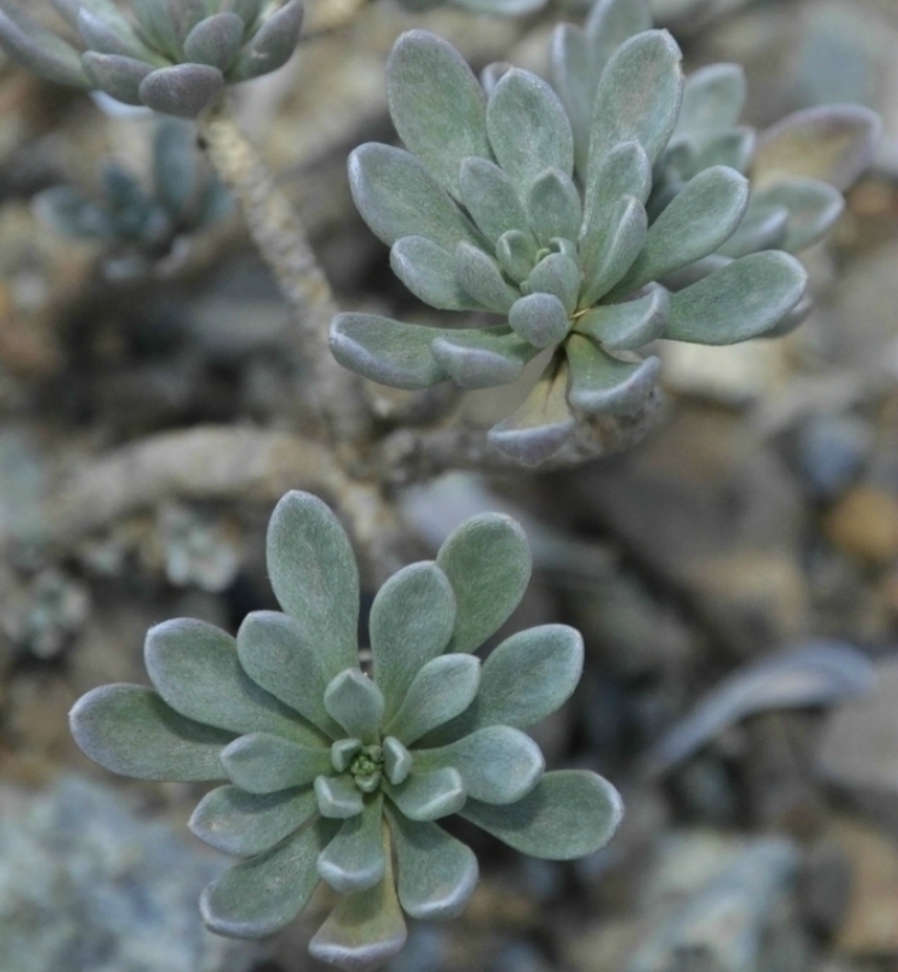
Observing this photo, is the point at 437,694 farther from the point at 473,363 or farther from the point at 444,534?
the point at 444,534

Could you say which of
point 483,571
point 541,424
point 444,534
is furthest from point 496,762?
point 444,534

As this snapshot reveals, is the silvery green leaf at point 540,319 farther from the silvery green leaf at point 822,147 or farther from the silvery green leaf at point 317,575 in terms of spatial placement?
the silvery green leaf at point 822,147

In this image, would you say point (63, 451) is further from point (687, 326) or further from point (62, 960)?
point (687, 326)

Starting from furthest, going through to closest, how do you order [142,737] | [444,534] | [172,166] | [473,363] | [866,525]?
[866,525] → [444,534] → [172,166] → [142,737] → [473,363]

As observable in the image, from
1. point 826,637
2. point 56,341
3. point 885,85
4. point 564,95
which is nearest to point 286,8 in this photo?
point 564,95

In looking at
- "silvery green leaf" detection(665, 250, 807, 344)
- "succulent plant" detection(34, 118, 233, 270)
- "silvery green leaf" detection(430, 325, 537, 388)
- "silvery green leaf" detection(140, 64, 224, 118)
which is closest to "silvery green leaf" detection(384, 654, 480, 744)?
"silvery green leaf" detection(430, 325, 537, 388)

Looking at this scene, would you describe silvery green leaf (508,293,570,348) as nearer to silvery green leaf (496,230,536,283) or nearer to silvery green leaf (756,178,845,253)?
silvery green leaf (496,230,536,283)
